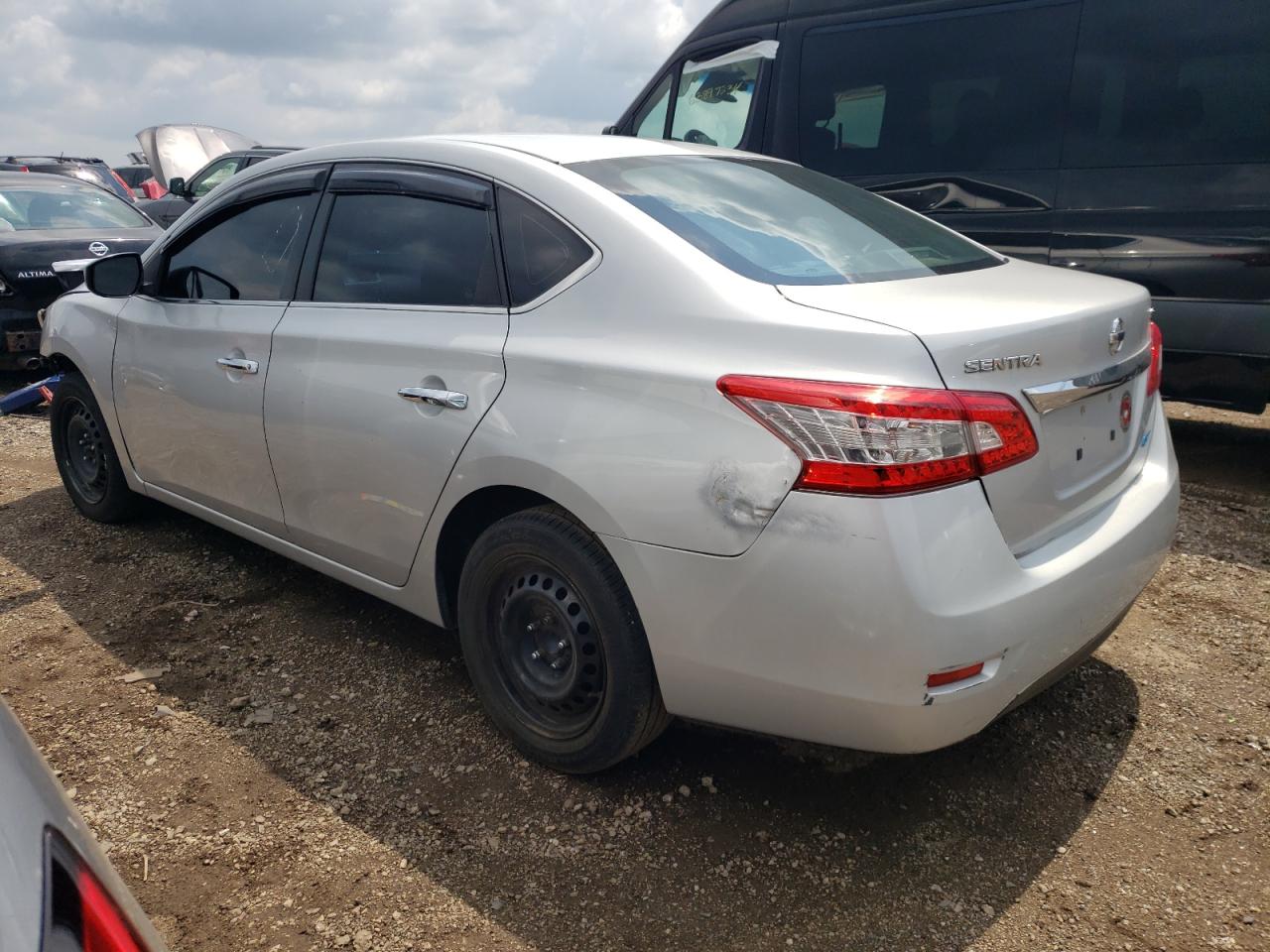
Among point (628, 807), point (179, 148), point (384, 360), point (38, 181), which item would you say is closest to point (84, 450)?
point (384, 360)

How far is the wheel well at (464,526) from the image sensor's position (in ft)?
8.64

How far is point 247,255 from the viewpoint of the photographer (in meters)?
3.58

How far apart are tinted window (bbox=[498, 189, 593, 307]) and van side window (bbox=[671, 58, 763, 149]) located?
3797 mm

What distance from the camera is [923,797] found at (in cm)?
261

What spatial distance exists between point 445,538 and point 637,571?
2.43 ft

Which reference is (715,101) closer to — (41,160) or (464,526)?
(464,526)

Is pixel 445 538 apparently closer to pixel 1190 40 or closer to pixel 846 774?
pixel 846 774

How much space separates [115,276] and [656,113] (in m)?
3.80

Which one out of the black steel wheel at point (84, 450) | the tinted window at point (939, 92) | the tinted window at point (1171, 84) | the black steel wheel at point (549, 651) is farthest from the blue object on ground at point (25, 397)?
the tinted window at point (1171, 84)

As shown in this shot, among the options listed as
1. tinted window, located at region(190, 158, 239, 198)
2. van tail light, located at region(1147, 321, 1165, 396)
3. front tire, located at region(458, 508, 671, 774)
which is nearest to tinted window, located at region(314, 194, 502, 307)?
front tire, located at region(458, 508, 671, 774)

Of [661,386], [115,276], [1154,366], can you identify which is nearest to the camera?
[661,386]

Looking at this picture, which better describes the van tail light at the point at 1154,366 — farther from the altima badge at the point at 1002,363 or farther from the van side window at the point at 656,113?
the van side window at the point at 656,113

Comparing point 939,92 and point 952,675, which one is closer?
point 952,675

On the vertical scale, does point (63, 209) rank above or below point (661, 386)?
above
